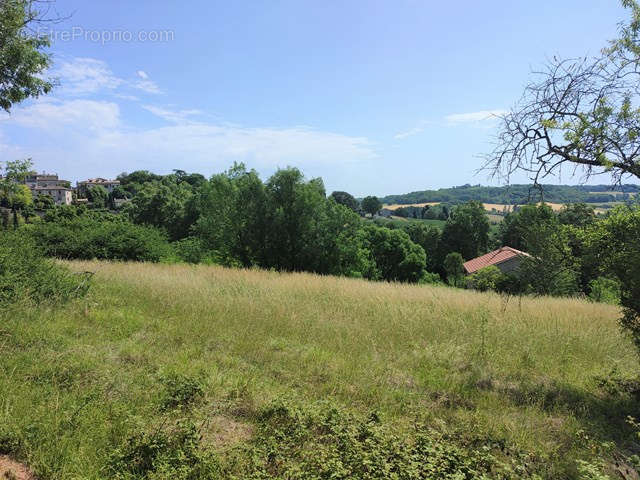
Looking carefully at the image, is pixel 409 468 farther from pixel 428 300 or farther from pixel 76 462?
pixel 428 300

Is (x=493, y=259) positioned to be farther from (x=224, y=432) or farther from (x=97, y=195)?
(x=97, y=195)

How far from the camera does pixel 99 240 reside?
18.4 m

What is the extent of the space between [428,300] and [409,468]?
7.31 metres

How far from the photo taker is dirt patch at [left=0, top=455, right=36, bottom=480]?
286cm

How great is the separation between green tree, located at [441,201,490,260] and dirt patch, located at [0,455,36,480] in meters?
66.4

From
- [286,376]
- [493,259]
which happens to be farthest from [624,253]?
[493,259]

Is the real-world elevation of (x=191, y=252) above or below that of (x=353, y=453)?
below

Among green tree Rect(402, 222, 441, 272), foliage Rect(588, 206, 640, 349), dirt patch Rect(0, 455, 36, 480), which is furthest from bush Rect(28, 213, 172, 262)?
green tree Rect(402, 222, 441, 272)

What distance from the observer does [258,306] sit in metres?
8.35

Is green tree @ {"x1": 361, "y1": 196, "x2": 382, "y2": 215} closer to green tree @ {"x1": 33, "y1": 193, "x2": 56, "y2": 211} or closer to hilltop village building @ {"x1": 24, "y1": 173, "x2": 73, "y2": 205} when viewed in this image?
green tree @ {"x1": 33, "y1": 193, "x2": 56, "y2": 211}

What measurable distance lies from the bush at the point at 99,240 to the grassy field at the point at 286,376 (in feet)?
35.3

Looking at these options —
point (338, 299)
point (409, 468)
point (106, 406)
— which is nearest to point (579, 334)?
point (338, 299)

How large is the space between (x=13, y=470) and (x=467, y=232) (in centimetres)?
6866

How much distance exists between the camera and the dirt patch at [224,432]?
3.52 metres
